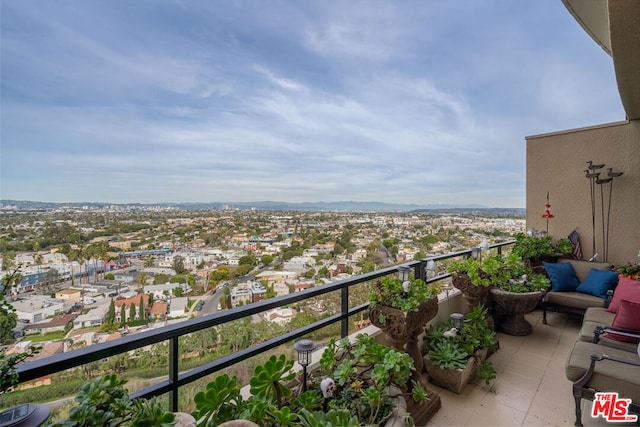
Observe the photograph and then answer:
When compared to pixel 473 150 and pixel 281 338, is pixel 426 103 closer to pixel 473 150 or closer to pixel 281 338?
pixel 473 150

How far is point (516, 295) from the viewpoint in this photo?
3.20 m

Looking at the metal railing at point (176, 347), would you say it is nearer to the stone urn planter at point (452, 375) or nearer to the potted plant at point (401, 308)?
the potted plant at point (401, 308)

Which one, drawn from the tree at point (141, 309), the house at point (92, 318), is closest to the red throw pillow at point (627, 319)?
the tree at point (141, 309)

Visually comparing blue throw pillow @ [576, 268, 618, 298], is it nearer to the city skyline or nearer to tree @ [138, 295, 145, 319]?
the city skyline

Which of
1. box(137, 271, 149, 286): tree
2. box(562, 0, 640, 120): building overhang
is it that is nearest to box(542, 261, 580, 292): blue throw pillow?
box(562, 0, 640, 120): building overhang

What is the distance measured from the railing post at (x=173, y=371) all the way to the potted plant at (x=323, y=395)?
0.23 metres

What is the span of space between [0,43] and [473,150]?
10.5 m

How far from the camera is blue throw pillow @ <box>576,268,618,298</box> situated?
3557mm

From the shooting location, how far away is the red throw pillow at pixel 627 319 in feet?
7.65

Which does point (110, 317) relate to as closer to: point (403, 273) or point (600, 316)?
point (403, 273)

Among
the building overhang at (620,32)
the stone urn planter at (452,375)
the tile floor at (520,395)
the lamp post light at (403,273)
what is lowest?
the tile floor at (520,395)

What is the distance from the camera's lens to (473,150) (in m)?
9.16

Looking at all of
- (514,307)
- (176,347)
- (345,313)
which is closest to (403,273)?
(345,313)

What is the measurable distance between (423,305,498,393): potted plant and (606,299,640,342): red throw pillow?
983 mm
